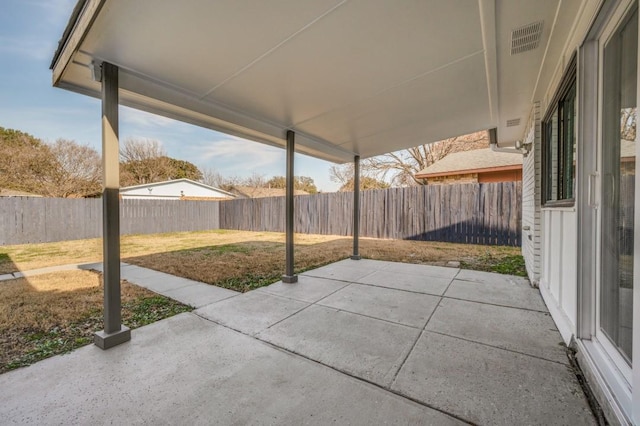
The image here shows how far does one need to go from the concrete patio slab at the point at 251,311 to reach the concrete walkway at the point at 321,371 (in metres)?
0.02

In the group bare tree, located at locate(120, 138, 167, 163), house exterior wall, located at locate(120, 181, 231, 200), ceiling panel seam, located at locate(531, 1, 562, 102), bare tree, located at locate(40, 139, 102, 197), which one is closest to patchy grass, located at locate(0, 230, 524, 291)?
ceiling panel seam, located at locate(531, 1, 562, 102)

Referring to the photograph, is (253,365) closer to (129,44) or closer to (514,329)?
(514,329)

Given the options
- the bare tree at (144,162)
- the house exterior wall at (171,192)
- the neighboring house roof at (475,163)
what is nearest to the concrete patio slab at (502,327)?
the neighboring house roof at (475,163)

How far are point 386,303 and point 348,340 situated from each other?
1019mm

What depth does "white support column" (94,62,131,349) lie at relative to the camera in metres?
2.22

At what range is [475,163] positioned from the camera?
1059 centimetres

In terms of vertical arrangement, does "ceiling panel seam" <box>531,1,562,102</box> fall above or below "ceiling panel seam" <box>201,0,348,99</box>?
above

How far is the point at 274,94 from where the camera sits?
2.91 m

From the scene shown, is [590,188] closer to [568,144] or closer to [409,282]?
[568,144]

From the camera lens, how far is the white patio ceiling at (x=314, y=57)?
174cm

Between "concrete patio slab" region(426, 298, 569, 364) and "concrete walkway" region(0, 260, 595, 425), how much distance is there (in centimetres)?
1

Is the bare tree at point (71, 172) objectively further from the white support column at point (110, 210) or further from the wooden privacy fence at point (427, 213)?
the white support column at point (110, 210)

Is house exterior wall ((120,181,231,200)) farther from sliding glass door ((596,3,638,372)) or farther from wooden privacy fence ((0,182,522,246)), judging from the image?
sliding glass door ((596,3,638,372))

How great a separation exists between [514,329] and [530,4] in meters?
2.52
